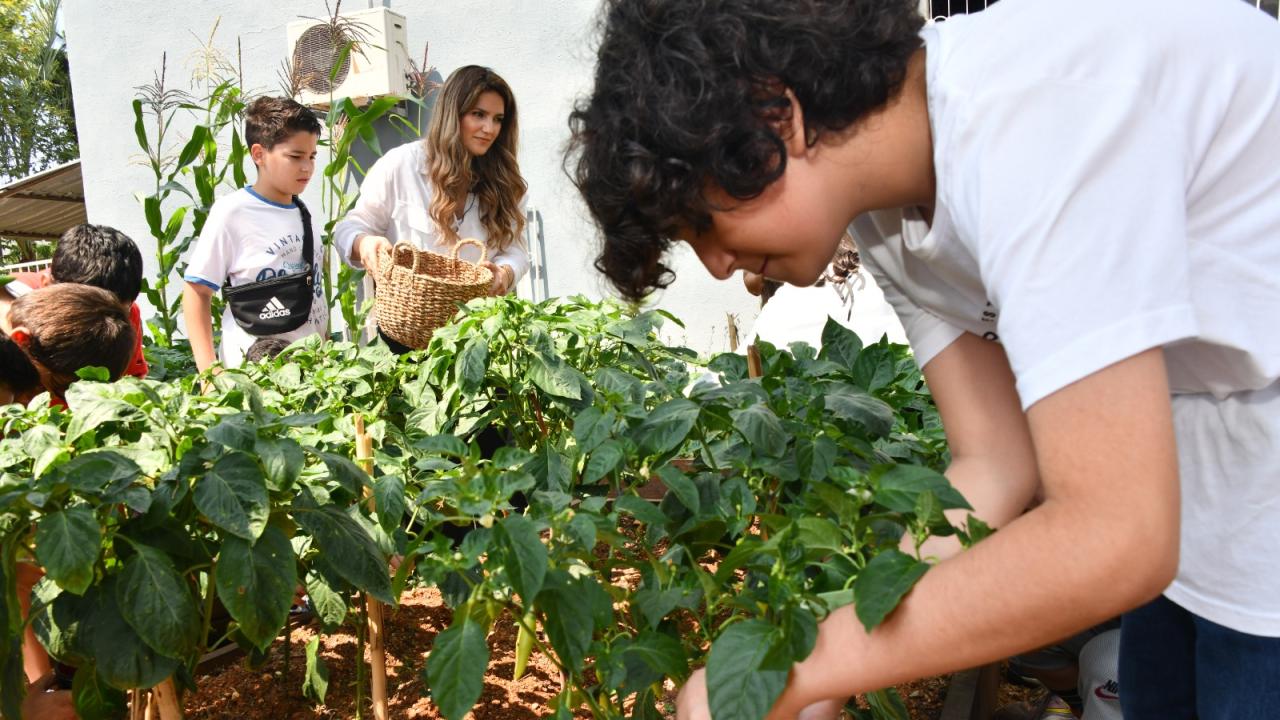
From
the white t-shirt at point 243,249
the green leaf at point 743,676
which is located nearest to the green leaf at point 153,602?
the green leaf at point 743,676

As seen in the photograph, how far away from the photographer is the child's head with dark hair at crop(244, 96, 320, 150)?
331 centimetres

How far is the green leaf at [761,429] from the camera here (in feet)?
3.95

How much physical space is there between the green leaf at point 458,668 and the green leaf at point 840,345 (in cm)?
93

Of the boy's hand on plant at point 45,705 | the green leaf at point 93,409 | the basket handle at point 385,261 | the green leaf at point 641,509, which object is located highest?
the basket handle at point 385,261

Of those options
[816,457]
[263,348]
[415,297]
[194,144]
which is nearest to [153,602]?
[816,457]

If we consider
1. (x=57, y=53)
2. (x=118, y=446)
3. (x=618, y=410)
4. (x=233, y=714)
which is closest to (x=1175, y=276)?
(x=618, y=410)

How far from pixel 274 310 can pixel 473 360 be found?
5.16 feet

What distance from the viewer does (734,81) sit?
812mm

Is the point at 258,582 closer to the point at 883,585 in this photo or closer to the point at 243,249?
the point at 883,585

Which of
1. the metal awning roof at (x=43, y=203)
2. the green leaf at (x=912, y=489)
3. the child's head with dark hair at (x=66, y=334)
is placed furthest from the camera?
the metal awning roof at (x=43, y=203)

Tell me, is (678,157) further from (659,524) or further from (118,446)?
(118,446)

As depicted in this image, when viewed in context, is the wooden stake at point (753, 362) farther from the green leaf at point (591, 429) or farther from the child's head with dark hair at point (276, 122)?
the child's head with dark hair at point (276, 122)

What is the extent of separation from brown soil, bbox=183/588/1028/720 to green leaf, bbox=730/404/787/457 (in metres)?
0.92

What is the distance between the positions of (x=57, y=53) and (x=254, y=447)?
22.2 metres
